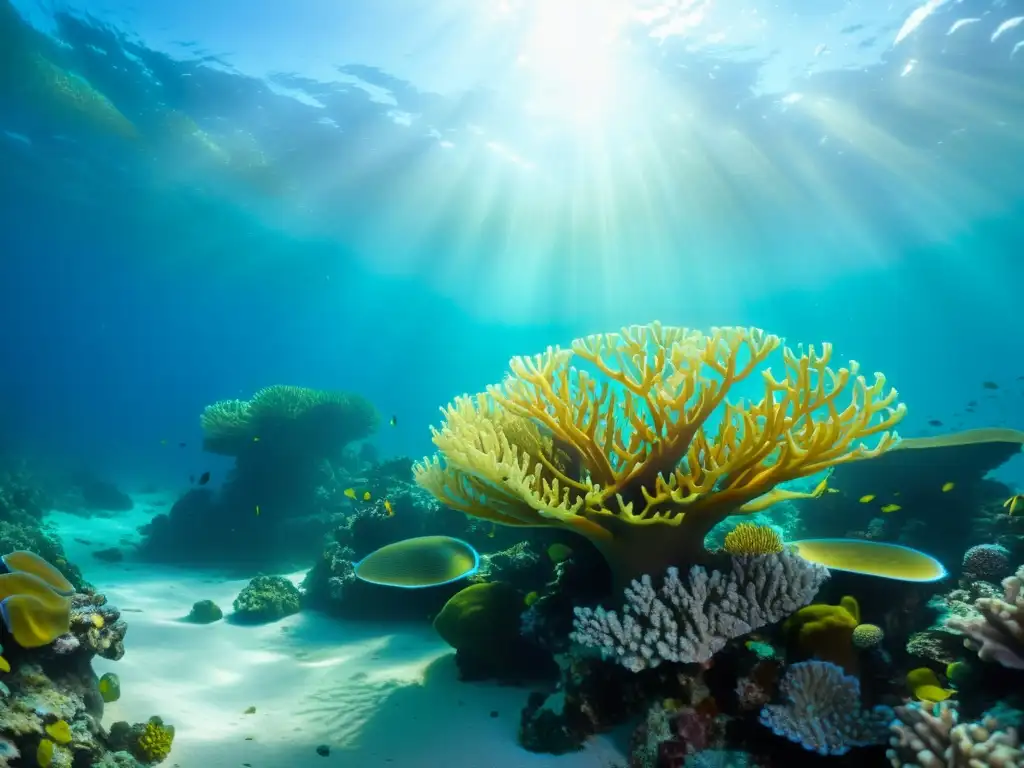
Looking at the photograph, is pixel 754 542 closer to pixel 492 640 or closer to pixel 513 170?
pixel 492 640

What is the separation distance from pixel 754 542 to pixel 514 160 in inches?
1009

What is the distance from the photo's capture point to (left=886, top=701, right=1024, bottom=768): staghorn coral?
7.70 feet

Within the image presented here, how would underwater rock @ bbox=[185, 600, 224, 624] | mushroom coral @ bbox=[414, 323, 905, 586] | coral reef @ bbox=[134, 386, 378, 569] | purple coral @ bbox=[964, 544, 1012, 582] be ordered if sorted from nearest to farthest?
mushroom coral @ bbox=[414, 323, 905, 586]
purple coral @ bbox=[964, 544, 1012, 582]
underwater rock @ bbox=[185, 600, 224, 624]
coral reef @ bbox=[134, 386, 378, 569]

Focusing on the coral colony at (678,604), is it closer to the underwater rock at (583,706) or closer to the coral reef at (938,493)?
the underwater rock at (583,706)

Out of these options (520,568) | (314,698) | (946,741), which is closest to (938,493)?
(520,568)

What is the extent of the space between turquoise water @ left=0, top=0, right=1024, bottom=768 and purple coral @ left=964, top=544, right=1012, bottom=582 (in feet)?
24.3

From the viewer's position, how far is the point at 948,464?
7.92 m

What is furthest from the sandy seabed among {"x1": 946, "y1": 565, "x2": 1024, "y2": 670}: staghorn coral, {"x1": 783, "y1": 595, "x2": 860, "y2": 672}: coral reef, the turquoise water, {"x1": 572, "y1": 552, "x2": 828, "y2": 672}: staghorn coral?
the turquoise water

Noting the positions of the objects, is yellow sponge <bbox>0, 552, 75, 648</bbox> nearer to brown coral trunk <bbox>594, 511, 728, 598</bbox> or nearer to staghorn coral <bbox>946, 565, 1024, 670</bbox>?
brown coral trunk <bbox>594, 511, 728, 598</bbox>

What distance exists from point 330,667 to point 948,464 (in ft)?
29.3

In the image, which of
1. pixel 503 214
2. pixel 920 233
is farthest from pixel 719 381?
pixel 920 233

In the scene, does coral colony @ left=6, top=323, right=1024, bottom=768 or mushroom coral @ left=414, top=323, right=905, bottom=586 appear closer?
coral colony @ left=6, top=323, right=1024, bottom=768

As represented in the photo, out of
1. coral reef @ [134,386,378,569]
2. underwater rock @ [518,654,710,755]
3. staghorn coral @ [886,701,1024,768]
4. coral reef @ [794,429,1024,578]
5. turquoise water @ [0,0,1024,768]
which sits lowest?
staghorn coral @ [886,701,1024,768]

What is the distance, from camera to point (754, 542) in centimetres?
390
